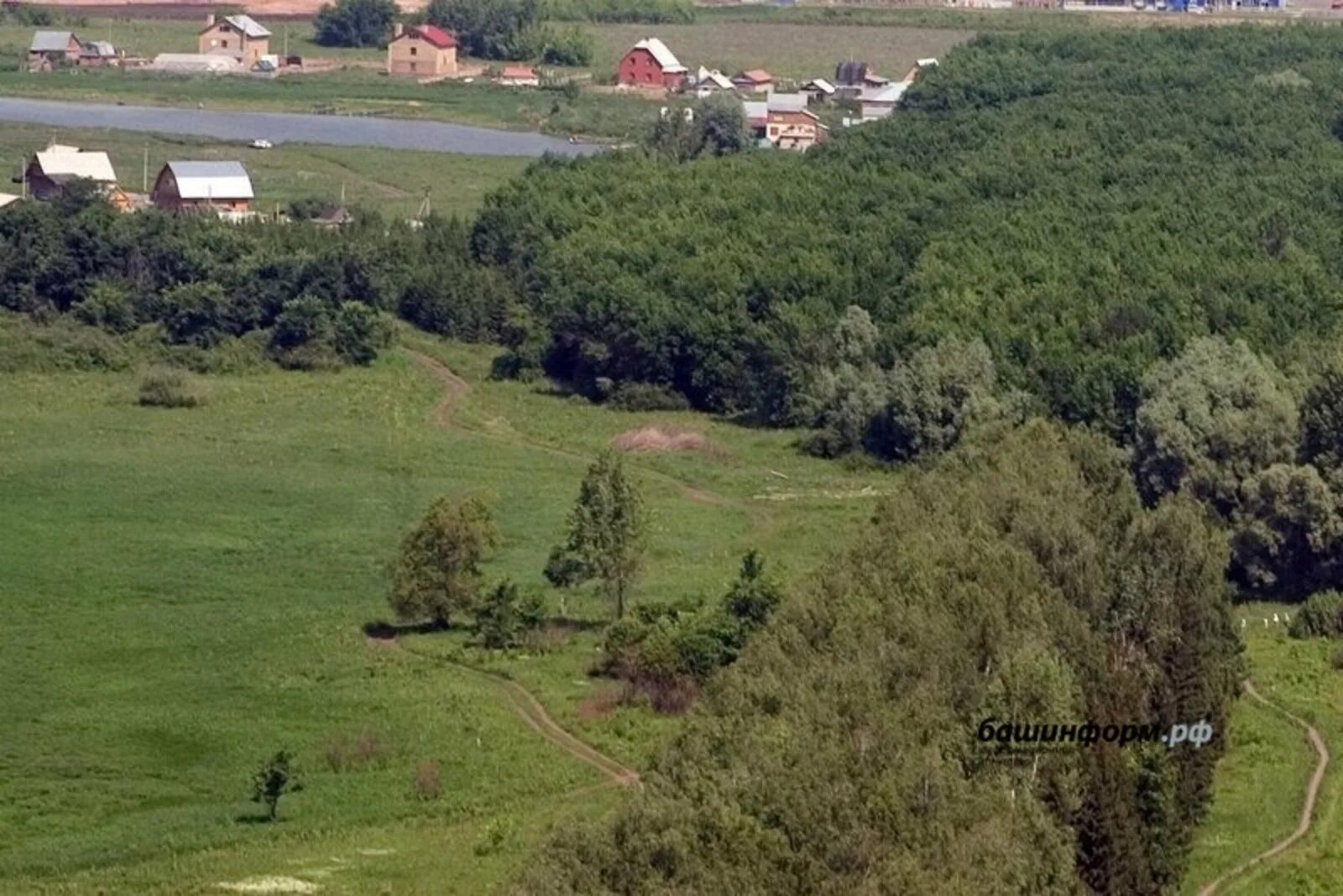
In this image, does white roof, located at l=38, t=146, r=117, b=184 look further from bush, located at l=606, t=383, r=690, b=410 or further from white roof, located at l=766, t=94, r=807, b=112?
white roof, located at l=766, t=94, r=807, b=112

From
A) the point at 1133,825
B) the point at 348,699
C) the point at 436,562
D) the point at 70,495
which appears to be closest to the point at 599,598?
the point at 436,562

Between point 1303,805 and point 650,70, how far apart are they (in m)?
64.9

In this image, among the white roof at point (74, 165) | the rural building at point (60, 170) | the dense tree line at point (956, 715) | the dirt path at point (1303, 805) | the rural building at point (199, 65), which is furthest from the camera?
the rural building at point (199, 65)

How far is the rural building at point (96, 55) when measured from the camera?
292 feet

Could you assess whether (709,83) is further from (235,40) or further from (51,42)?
(51,42)

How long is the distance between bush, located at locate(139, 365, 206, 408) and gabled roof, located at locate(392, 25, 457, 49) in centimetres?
4396

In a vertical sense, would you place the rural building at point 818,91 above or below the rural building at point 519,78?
above

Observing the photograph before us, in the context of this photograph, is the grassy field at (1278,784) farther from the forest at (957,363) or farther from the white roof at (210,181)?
the white roof at (210,181)

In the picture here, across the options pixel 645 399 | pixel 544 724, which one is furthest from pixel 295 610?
pixel 645 399

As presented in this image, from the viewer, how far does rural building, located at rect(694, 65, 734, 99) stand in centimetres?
8619

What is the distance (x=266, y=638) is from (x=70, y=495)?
25.2ft

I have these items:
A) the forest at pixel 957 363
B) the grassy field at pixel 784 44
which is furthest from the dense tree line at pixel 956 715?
the grassy field at pixel 784 44

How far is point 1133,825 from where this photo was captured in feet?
75.4

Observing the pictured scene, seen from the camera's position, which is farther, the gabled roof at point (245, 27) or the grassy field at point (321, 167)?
the gabled roof at point (245, 27)
